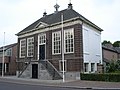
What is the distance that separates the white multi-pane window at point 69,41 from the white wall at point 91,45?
1.82 metres

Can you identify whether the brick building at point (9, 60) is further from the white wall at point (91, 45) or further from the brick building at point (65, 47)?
the white wall at point (91, 45)

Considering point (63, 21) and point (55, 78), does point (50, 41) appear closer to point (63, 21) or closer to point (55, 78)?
point (63, 21)

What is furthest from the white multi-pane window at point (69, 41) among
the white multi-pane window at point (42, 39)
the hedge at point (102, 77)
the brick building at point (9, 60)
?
the brick building at point (9, 60)

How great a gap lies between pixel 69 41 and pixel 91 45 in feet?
14.9

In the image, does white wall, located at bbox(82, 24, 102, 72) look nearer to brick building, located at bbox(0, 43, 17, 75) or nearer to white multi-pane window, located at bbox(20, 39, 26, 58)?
white multi-pane window, located at bbox(20, 39, 26, 58)

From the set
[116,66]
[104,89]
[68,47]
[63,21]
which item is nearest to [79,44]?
[68,47]

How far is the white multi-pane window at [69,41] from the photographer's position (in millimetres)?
30547

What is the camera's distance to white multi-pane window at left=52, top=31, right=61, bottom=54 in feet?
106

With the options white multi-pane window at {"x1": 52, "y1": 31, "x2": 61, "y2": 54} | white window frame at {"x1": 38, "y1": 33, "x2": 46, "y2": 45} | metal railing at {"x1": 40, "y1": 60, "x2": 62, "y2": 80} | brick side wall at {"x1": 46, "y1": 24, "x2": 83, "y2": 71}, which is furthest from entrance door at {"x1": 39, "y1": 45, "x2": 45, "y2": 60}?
brick side wall at {"x1": 46, "y1": 24, "x2": 83, "y2": 71}

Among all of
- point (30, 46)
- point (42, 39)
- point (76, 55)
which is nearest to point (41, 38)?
point (42, 39)

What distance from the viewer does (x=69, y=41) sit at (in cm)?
3094

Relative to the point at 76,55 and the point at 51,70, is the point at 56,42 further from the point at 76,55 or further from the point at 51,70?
the point at 76,55

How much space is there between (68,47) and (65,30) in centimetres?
272

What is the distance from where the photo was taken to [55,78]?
30266 mm
